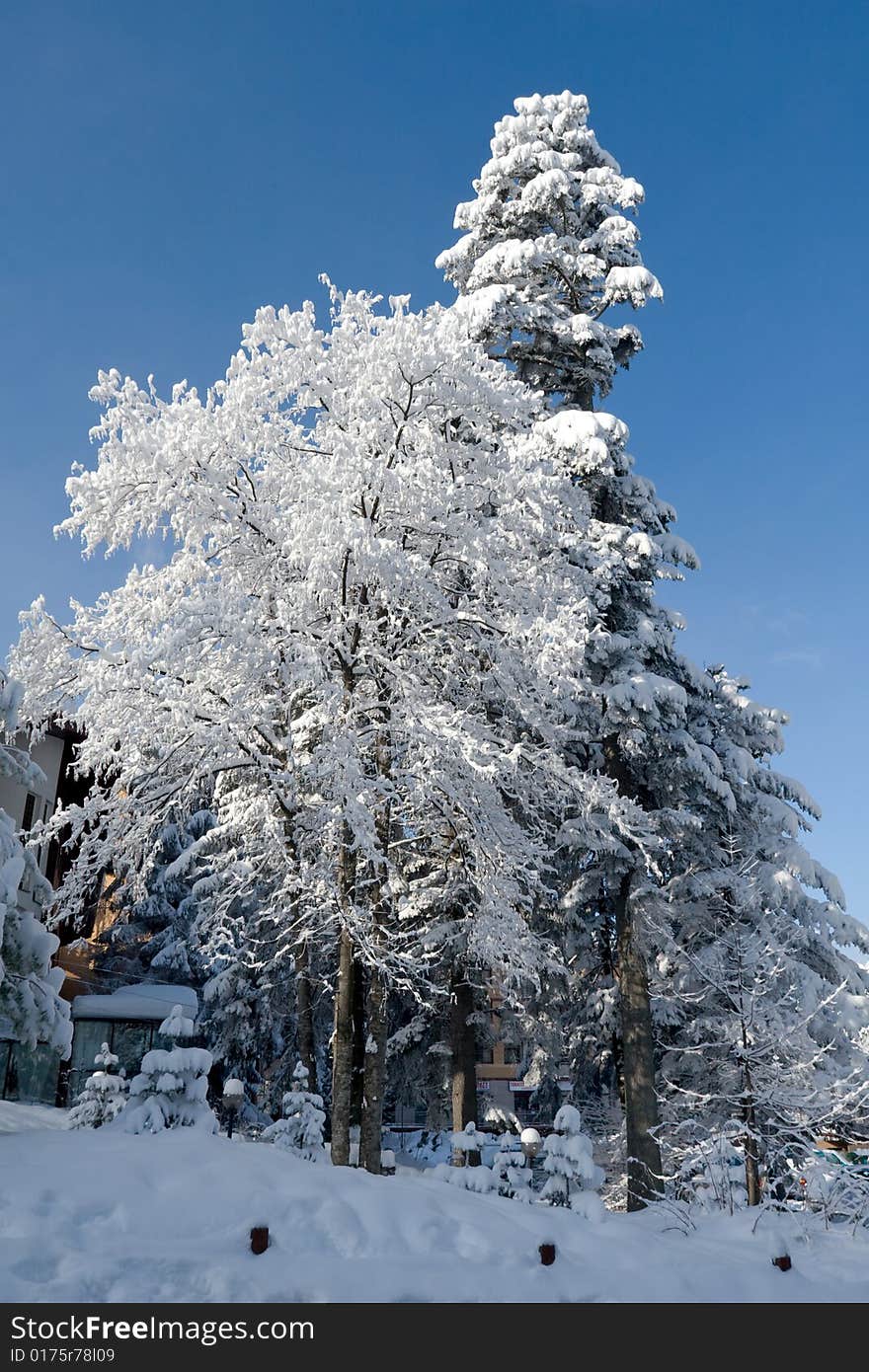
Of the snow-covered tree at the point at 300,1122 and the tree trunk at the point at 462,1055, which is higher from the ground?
the tree trunk at the point at 462,1055

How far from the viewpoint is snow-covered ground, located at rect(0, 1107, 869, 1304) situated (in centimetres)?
788

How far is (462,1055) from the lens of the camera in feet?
67.8

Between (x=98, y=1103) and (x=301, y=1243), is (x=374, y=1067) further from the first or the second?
(x=301, y=1243)

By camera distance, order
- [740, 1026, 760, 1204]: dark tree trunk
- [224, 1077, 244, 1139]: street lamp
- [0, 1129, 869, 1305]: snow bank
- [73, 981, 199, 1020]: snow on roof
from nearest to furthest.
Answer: [0, 1129, 869, 1305]: snow bank, [740, 1026, 760, 1204]: dark tree trunk, [224, 1077, 244, 1139]: street lamp, [73, 981, 199, 1020]: snow on roof

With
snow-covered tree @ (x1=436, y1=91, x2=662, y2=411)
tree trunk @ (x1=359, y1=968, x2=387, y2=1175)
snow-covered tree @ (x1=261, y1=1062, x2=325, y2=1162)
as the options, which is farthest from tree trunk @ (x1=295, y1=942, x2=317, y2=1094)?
snow-covered tree @ (x1=436, y1=91, x2=662, y2=411)

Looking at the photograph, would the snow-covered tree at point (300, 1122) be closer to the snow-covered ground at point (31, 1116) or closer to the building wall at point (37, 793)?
the snow-covered ground at point (31, 1116)

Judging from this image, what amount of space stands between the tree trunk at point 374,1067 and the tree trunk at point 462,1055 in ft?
17.8

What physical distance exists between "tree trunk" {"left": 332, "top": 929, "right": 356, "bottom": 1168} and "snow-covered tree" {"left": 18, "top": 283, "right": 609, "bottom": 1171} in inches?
1.4

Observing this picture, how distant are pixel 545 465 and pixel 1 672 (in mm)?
9389

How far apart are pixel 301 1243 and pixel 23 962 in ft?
16.3

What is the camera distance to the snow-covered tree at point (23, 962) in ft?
38.3

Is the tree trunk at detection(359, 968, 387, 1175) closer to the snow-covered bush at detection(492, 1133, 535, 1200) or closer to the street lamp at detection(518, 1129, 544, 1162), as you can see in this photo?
the snow-covered bush at detection(492, 1133, 535, 1200)

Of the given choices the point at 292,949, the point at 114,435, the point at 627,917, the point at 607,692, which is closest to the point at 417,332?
the point at 114,435

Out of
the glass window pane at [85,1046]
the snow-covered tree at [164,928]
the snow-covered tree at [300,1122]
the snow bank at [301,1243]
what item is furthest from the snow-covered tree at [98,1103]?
the snow-covered tree at [164,928]
